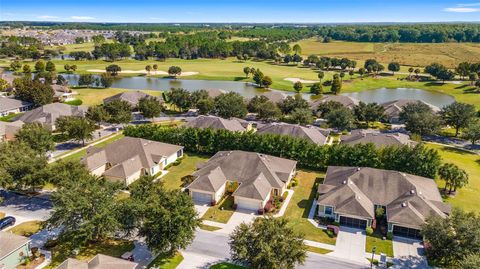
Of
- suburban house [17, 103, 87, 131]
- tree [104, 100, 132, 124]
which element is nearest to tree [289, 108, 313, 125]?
tree [104, 100, 132, 124]

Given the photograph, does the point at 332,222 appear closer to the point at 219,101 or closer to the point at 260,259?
the point at 260,259

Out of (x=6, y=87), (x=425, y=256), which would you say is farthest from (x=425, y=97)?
(x=6, y=87)

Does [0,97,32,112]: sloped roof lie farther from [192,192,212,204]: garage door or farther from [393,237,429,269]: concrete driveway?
[393,237,429,269]: concrete driveway

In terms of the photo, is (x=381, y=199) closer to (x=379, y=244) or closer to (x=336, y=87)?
(x=379, y=244)

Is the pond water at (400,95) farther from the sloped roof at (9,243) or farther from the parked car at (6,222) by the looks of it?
the sloped roof at (9,243)

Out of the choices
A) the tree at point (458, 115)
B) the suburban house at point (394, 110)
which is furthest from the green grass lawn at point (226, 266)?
the suburban house at point (394, 110)

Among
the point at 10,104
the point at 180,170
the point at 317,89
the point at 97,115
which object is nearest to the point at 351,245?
the point at 180,170

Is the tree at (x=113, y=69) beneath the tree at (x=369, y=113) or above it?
above
